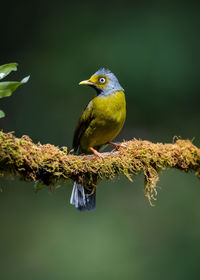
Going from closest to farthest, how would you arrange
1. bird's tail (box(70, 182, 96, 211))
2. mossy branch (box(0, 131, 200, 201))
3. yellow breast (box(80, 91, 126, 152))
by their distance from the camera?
1. mossy branch (box(0, 131, 200, 201))
2. bird's tail (box(70, 182, 96, 211))
3. yellow breast (box(80, 91, 126, 152))

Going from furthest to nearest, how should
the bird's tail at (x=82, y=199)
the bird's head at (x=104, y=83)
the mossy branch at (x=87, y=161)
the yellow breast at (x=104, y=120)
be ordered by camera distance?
the bird's head at (x=104, y=83)
the yellow breast at (x=104, y=120)
the bird's tail at (x=82, y=199)
the mossy branch at (x=87, y=161)

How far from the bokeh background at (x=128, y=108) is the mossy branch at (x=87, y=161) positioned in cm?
238

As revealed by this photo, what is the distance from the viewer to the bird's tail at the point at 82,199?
3273 mm

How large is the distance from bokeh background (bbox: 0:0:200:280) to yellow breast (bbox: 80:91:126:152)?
84.7 inches

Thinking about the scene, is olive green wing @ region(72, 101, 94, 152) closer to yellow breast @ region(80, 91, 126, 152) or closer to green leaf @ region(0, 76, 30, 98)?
yellow breast @ region(80, 91, 126, 152)

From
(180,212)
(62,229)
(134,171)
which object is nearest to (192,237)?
(180,212)

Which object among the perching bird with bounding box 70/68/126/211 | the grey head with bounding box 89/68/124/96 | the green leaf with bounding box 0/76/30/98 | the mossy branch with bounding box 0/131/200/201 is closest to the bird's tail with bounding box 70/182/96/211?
the perching bird with bounding box 70/68/126/211

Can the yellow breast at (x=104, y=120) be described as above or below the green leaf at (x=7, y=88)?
above

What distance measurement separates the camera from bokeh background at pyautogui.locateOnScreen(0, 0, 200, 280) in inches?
206

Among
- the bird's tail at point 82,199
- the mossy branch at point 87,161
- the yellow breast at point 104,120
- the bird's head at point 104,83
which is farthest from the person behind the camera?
the bird's head at point 104,83

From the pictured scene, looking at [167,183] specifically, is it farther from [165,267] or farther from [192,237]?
[165,267]

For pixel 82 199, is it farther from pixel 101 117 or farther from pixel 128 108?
pixel 128 108

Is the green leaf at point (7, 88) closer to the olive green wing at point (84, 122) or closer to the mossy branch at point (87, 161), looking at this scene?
the mossy branch at point (87, 161)

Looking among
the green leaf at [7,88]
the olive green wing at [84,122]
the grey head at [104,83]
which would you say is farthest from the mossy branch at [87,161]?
the grey head at [104,83]
